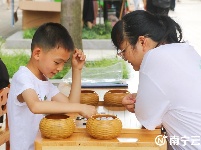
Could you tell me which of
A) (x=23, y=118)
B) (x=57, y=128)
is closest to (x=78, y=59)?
(x=23, y=118)

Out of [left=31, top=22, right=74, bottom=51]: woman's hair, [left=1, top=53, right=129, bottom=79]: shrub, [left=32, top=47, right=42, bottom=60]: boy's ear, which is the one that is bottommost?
[left=1, top=53, right=129, bottom=79]: shrub

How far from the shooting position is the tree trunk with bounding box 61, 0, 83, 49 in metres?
6.73

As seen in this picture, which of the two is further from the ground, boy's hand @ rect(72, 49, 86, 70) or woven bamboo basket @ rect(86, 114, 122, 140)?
boy's hand @ rect(72, 49, 86, 70)

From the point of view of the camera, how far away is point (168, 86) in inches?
84.7

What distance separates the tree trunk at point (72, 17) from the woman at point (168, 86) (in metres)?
4.43

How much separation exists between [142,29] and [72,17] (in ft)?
14.7

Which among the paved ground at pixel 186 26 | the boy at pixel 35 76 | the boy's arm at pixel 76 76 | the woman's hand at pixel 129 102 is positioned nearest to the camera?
the boy at pixel 35 76

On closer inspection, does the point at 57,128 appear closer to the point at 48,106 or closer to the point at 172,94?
the point at 48,106

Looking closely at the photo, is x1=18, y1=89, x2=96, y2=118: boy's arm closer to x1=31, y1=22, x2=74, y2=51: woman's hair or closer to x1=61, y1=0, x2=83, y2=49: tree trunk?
x1=31, y1=22, x2=74, y2=51: woman's hair

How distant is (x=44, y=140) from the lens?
2143mm

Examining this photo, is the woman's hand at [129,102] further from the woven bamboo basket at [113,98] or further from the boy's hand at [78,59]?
the boy's hand at [78,59]

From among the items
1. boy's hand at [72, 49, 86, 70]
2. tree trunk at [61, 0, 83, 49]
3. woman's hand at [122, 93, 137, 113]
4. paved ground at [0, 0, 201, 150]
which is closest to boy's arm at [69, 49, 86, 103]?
boy's hand at [72, 49, 86, 70]

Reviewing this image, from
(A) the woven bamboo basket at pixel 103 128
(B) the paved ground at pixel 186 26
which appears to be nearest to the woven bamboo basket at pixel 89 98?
(A) the woven bamboo basket at pixel 103 128

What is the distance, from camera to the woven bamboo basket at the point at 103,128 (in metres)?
2.13
